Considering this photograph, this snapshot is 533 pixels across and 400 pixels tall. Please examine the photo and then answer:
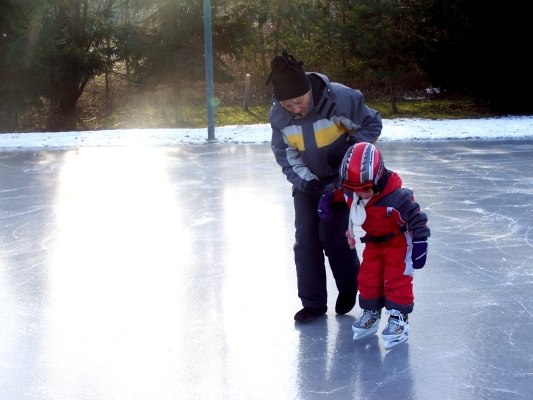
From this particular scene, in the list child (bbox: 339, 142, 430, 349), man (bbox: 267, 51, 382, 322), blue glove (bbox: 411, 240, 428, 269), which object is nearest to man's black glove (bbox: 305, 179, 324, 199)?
man (bbox: 267, 51, 382, 322)

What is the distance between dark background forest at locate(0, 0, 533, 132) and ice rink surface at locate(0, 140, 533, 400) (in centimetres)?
823

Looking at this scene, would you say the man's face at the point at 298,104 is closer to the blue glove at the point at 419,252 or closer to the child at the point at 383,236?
the child at the point at 383,236

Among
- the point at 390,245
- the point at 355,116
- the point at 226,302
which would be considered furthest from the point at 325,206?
the point at 226,302

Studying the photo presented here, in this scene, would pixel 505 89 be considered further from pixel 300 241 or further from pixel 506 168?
pixel 300 241

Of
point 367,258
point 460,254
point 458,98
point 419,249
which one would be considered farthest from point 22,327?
point 458,98

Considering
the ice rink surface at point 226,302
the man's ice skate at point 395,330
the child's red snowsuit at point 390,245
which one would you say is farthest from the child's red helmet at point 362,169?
the ice rink surface at point 226,302

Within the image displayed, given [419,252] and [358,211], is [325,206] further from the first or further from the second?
[419,252]

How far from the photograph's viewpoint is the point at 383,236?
3598 millimetres

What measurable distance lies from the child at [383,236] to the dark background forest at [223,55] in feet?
43.3

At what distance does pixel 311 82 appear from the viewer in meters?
3.80

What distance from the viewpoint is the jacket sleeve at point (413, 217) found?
3.45m

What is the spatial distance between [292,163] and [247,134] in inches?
386

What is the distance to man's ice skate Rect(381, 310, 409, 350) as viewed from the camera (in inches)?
145

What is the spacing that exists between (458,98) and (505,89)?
3.64 m
